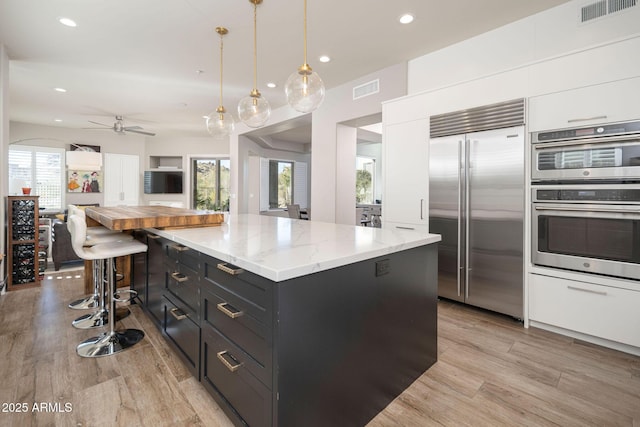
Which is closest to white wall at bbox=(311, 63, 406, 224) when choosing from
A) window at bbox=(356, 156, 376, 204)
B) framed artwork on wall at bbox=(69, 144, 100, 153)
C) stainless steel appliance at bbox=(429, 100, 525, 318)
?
stainless steel appliance at bbox=(429, 100, 525, 318)

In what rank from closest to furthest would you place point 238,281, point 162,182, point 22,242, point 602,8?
point 238,281 → point 602,8 → point 22,242 → point 162,182

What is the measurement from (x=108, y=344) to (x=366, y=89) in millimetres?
3992

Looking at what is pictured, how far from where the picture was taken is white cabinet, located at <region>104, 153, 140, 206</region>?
26.3 feet

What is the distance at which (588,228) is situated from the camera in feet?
7.52

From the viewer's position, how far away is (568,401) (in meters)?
1.68

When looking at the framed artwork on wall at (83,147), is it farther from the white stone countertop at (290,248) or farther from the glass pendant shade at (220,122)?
the white stone countertop at (290,248)

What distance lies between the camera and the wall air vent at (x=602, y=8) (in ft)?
7.88

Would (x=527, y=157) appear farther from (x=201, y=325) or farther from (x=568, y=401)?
(x=201, y=325)

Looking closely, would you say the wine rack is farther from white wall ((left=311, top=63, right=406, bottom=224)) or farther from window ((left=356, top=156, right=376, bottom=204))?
window ((left=356, top=156, right=376, bottom=204))

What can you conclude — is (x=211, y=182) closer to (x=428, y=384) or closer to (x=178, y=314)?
(x=178, y=314)

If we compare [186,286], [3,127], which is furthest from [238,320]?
[3,127]

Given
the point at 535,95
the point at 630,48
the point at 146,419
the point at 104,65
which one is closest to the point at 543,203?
the point at 535,95

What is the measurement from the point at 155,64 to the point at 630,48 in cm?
467

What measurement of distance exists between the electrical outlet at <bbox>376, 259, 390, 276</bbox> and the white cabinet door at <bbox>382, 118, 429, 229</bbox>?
6.12ft
